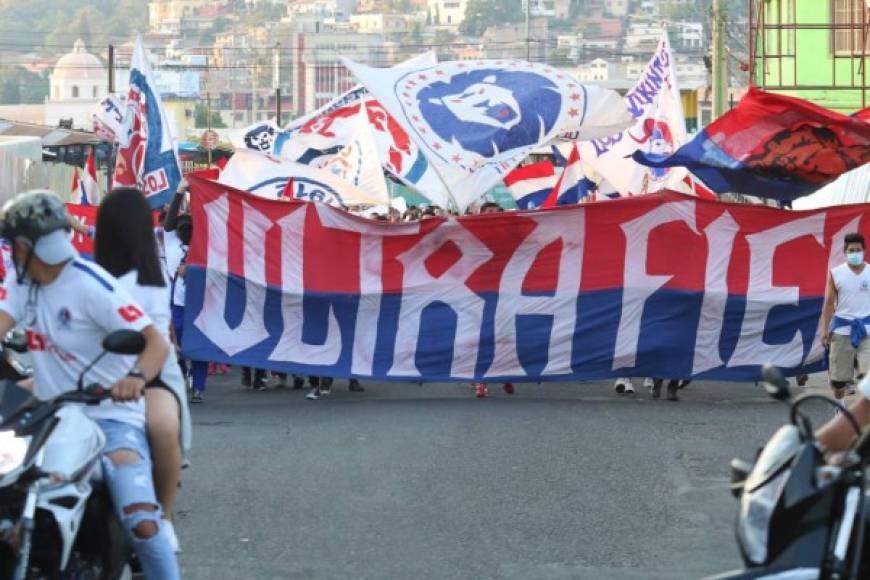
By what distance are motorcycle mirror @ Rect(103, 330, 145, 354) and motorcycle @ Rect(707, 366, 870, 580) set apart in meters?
2.15

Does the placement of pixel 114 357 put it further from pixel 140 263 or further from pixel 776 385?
pixel 776 385

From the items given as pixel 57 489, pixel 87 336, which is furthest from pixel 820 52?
pixel 57 489

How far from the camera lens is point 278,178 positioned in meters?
23.6

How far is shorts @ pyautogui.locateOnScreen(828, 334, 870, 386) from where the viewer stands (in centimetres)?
1503

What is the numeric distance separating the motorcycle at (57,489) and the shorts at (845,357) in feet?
32.2

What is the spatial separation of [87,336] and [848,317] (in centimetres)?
993

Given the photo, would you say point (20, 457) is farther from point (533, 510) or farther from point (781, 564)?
point (533, 510)

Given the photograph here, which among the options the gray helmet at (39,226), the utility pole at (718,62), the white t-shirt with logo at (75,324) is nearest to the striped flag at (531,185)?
the utility pole at (718,62)

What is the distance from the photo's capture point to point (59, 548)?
588 cm

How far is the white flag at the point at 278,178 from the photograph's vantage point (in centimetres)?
2344

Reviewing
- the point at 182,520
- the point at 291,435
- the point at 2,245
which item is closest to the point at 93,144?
the point at 2,245

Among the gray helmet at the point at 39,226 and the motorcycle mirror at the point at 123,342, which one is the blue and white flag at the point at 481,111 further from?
the motorcycle mirror at the point at 123,342

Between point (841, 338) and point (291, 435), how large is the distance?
4947 mm

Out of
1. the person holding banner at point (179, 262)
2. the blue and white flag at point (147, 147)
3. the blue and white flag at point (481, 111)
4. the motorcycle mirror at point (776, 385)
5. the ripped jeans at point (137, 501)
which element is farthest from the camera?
the blue and white flag at point (147, 147)
